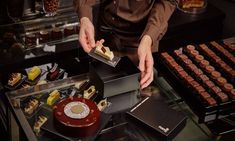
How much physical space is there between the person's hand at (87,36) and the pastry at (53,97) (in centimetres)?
25

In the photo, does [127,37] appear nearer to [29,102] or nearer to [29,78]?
[29,78]

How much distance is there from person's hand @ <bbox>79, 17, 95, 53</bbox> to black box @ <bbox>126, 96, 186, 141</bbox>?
14.6 inches

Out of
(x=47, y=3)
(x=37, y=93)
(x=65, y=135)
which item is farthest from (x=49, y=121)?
(x=47, y=3)

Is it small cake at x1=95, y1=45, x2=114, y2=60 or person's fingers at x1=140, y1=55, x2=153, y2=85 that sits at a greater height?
small cake at x1=95, y1=45, x2=114, y2=60

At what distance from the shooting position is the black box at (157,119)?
178cm

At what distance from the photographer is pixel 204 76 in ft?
7.32

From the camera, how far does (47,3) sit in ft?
10.1

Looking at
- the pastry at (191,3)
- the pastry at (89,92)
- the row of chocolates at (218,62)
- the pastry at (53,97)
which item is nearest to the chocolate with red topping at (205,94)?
the row of chocolates at (218,62)

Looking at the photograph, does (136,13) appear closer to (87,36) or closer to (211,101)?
(87,36)

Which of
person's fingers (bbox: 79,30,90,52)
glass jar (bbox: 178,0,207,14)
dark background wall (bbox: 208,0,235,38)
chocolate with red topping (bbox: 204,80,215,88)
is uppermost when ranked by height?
person's fingers (bbox: 79,30,90,52)

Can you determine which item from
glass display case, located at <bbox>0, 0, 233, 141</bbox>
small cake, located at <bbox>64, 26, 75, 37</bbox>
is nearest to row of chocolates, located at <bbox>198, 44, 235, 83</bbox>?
glass display case, located at <bbox>0, 0, 233, 141</bbox>

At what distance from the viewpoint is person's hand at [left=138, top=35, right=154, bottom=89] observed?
1.98 m

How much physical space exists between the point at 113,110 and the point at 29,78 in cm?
55

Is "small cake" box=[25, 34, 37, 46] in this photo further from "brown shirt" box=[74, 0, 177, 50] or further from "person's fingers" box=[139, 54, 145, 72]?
"person's fingers" box=[139, 54, 145, 72]
